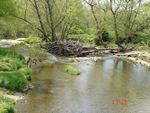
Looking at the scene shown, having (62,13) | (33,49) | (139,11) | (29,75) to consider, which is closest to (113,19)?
(139,11)

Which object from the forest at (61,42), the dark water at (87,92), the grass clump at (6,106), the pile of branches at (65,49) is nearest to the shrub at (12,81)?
the forest at (61,42)

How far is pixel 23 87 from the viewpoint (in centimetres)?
2495

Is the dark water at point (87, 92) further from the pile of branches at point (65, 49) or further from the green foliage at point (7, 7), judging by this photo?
the pile of branches at point (65, 49)

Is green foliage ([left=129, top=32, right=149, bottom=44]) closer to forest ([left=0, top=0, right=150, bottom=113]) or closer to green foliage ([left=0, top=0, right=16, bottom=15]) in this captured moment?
forest ([left=0, top=0, right=150, bottom=113])

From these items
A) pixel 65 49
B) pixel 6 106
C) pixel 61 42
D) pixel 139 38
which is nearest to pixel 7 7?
pixel 61 42

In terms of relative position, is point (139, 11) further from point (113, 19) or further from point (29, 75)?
point (29, 75)

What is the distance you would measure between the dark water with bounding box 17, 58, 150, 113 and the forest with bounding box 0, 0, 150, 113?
0.52ft

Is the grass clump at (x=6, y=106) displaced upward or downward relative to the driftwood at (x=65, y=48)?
downward

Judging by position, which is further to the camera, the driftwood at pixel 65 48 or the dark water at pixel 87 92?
the driftwood at pixel 65 48

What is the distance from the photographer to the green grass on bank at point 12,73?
24234 mm

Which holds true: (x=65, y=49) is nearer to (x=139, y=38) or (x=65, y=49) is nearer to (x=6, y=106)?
(x=139, y=38)

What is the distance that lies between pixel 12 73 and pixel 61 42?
82.1ft

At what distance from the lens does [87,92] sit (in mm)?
26062

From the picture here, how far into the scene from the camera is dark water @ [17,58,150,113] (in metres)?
21.4
